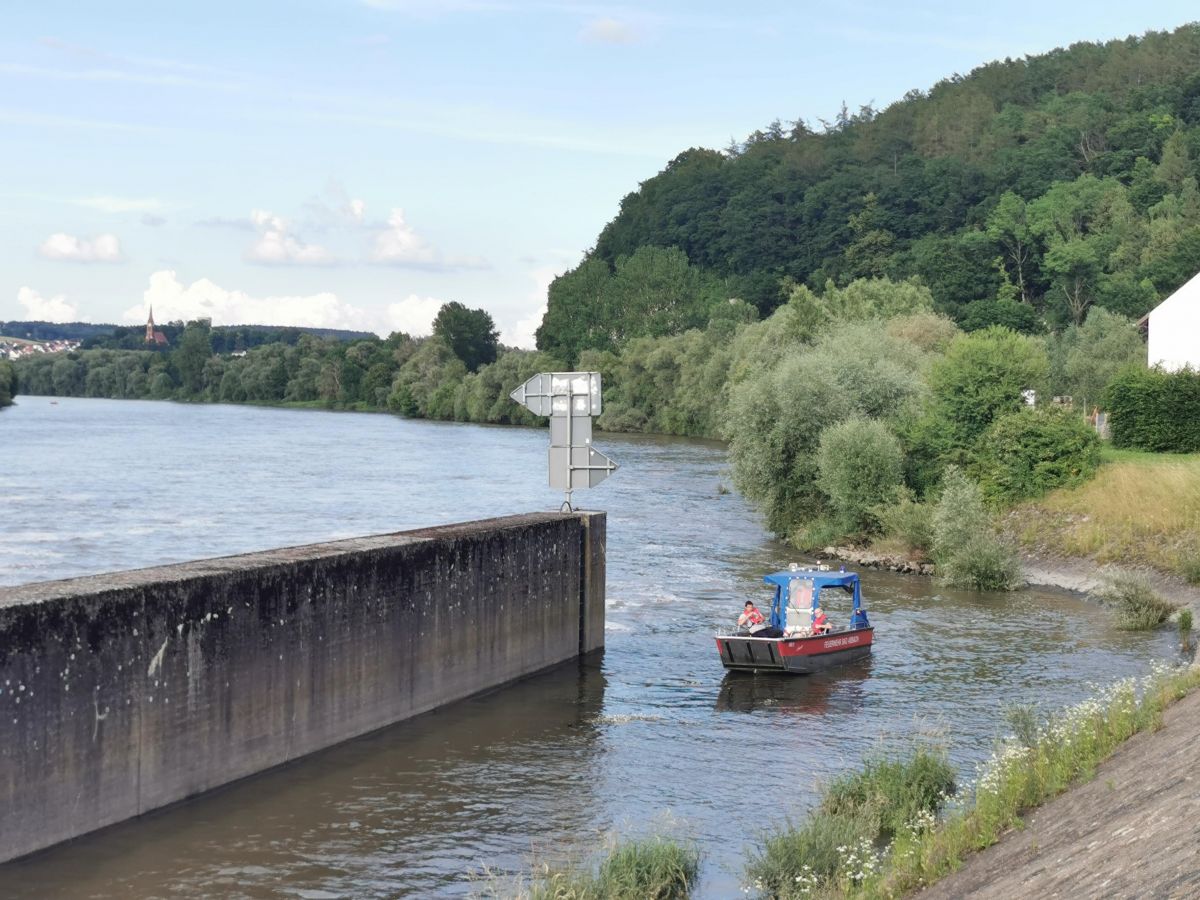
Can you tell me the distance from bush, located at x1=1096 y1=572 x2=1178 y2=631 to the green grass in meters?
14.0

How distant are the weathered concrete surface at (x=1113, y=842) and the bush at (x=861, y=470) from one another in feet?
97.5

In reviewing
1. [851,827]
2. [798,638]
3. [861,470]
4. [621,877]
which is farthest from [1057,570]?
[621,877]

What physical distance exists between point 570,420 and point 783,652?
6061mm

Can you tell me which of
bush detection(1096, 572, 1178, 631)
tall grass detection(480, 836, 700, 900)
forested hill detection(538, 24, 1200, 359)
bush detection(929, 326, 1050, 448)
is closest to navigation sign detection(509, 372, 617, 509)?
bush detection(1096, 572, 1178, 631)

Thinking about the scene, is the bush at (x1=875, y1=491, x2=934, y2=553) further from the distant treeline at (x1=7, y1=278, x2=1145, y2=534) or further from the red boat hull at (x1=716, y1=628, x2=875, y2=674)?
the red boat hull at (x1=716, y1=628, x2=875, y2=674)

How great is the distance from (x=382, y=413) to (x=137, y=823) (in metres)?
158

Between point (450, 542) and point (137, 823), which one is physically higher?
point (450, 542)

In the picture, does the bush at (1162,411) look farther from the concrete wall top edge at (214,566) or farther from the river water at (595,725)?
the concrete wall top edge at (214,566)

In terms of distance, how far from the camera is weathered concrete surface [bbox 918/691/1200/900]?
10758 millimetres

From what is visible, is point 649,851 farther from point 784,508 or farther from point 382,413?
point 382,413

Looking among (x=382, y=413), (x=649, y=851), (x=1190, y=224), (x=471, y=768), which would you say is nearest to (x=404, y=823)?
(x=471, y=768)

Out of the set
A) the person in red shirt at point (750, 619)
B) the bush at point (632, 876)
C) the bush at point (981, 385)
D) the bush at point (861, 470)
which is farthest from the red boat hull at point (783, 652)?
the bush at point (981, 385)

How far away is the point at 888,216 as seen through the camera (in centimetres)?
17250

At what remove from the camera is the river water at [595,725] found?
16.3 meters
